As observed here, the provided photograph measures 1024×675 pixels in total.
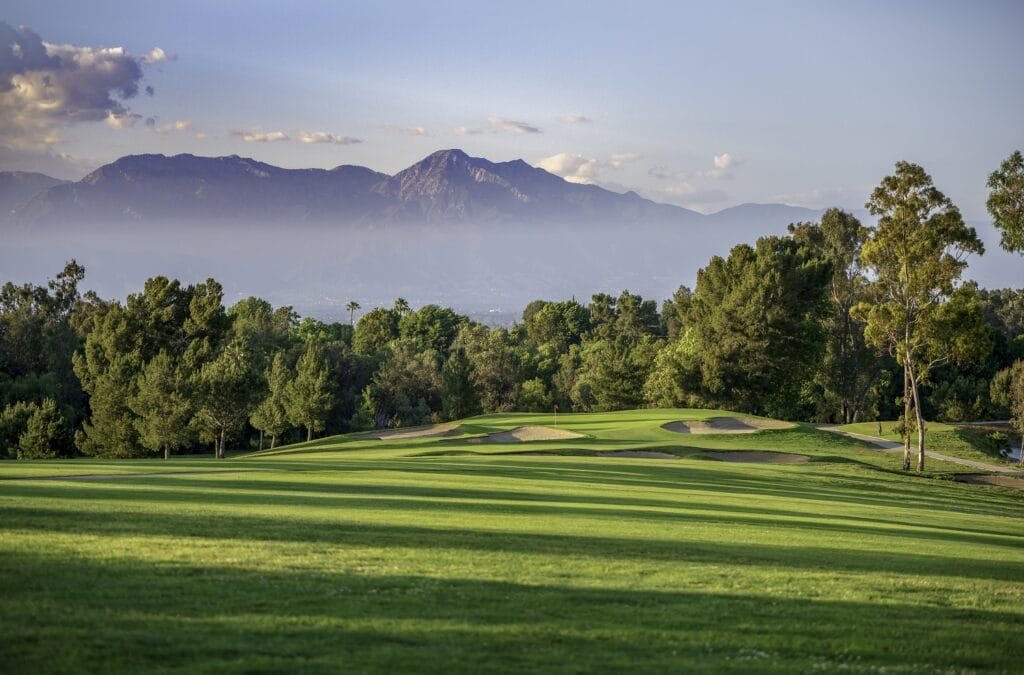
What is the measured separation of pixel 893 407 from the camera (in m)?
92.1

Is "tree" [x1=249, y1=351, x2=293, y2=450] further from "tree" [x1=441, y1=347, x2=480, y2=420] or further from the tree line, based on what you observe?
"tree" [x1=441, y1=347, x2=480, y2=420]

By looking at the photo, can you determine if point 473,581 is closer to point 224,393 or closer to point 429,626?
point 429,626

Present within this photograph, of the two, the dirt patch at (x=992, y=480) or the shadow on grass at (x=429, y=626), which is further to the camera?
the dirt patch at (x=992, y=480)

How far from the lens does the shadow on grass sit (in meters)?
8.38

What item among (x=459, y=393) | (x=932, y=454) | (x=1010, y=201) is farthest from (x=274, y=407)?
(x=1010, y=201)

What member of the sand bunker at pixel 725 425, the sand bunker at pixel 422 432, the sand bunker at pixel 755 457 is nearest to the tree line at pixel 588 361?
the sand bunker at pixel 755 457

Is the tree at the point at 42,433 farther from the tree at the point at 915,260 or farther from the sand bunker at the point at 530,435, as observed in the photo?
the tree at the point at 915,260

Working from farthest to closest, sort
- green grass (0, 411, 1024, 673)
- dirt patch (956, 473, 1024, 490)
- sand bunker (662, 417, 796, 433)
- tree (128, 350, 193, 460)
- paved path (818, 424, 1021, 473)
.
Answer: tree (128, 350, 193, 460), sand bunker (662, 417, 796, 433), paved path (818, 424, 1021, 473), dirt patch (956, 473, 1024, 490), green grass (0, 411, 1024, 673)

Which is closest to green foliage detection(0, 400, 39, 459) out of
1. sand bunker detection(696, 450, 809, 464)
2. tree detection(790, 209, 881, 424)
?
sand bunker detection(696, 450, 809, 464)

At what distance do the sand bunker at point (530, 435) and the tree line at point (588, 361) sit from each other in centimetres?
1636

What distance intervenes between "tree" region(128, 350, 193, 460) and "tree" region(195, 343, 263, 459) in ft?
3.60

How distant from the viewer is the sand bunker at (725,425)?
174 feet

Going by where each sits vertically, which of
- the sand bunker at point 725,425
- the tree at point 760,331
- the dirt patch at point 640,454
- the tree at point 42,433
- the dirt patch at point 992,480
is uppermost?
the tree at point 760,331

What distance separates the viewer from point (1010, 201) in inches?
1172
